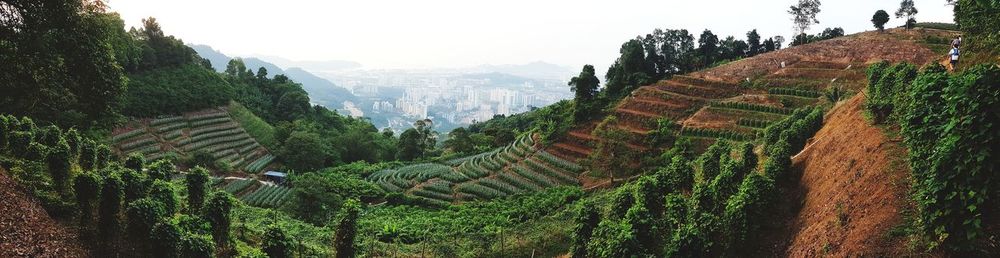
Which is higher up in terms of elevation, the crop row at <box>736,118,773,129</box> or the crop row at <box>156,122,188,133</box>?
the crop row at <box>736,118,773,129</box>

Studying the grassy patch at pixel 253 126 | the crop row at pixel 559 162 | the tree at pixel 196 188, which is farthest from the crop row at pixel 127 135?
the crop row at pixel 559 162

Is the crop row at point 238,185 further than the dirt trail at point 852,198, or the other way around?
the crop row at point 238,185

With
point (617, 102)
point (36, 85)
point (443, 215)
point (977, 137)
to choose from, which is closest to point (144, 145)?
point (36, 85)

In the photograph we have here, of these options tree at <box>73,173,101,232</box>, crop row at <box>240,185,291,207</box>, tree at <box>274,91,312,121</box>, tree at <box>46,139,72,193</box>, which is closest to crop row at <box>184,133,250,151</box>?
crop row at <box>240,185,291,207</box>

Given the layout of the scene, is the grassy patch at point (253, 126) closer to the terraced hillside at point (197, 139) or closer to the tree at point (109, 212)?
the terraced hillside at point (197, 139)

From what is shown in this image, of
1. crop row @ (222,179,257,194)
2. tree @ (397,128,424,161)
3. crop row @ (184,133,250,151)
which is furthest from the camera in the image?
tree @ (397,128,424,161)

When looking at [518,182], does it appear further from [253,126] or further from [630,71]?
[253,126]

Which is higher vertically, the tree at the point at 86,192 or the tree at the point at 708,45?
the tree at the point at 708,45

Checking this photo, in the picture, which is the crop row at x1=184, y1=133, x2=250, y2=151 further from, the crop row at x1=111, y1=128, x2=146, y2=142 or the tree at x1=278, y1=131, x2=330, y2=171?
the tree at x1=278, y1=131, x2=330, y2=171
